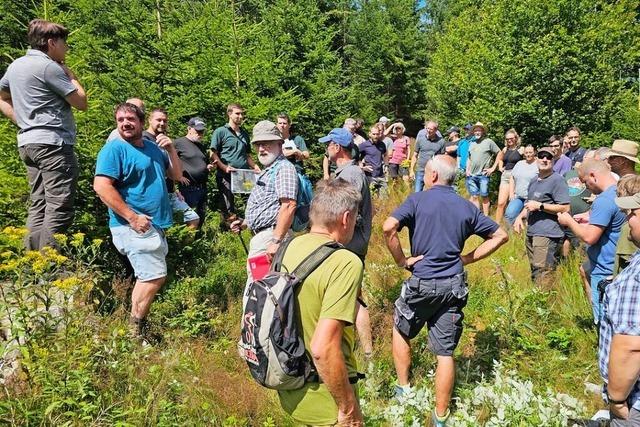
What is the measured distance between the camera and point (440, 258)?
361 centimetres

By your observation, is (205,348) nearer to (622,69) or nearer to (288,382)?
(288,382)

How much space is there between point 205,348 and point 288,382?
83.2 inches

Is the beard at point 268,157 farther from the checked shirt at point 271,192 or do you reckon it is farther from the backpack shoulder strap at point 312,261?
the backpack shoulder strap at point 312,261

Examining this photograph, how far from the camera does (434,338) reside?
3.63 metres

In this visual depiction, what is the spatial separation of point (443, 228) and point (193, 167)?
4.17 metres

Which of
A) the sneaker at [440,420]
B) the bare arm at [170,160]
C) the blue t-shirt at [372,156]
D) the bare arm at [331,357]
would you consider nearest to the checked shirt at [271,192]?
the bare arm at [170,160]

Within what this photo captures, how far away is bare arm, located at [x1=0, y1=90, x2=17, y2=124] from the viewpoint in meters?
3.98

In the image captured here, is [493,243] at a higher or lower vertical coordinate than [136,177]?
lower

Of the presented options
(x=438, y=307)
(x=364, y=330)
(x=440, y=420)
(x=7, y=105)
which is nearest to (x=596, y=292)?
(x=438, y=307)

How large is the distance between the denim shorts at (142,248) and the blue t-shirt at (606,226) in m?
3.60

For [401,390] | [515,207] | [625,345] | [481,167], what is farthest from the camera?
[481,167]

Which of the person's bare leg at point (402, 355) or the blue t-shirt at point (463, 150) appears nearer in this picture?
the person's bare leg at point (402, 355)

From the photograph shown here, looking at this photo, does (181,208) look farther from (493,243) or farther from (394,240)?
(493,243)

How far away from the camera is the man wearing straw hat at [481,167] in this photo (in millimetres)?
10328
